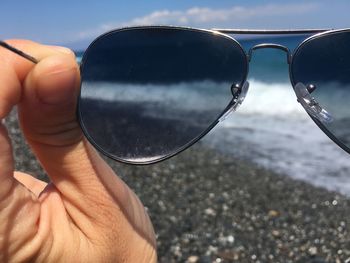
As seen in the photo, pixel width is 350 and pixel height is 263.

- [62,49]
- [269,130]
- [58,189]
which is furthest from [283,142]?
[62,49]

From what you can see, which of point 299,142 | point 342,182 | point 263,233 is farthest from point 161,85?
point 299,142

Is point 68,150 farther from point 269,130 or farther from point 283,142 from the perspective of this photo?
point 269,130

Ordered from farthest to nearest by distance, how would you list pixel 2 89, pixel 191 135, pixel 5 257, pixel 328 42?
pixel 328 42 < pixel 191 135 < pixel 5 257 < pixel 2 89

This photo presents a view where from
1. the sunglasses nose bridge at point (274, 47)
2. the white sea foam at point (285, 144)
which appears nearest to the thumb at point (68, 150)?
the sunglasses nose bridge at point (274, 47)

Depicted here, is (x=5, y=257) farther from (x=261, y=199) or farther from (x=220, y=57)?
(x=261, y=199)

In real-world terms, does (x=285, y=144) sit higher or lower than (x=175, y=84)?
lower

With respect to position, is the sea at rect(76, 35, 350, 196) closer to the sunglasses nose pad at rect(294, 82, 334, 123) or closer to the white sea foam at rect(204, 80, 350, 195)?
the white sea foam at rect(204, 80, 350, 195)
